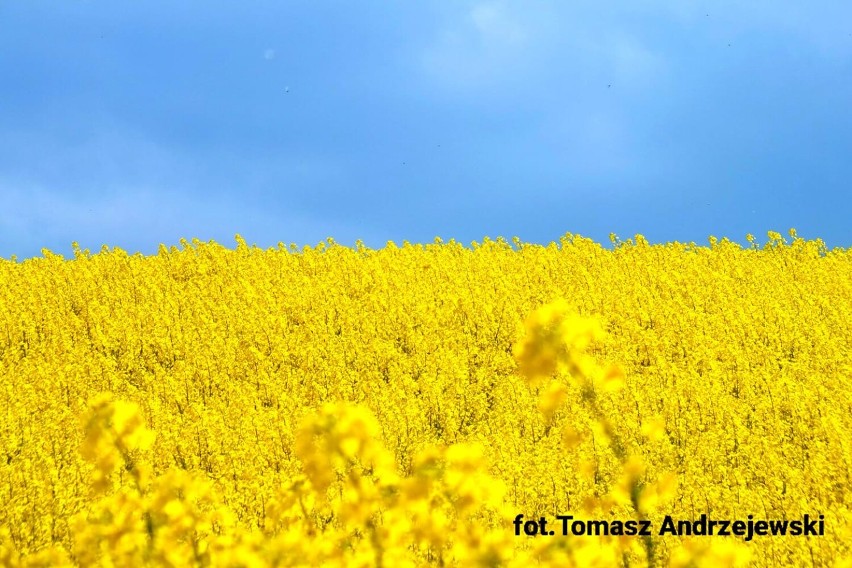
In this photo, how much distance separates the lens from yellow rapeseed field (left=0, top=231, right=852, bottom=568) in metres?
2.62

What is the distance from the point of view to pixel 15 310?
9883 millimetres

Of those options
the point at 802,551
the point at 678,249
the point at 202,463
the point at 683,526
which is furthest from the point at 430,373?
the point at 678,249

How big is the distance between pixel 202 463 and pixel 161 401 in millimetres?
1331

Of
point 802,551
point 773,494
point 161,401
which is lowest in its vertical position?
point 802,551

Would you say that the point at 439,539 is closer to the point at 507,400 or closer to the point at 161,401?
the point at 507,400

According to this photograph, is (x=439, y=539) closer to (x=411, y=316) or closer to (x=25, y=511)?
(x=25, y=511)

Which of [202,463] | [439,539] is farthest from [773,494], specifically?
[202,463]

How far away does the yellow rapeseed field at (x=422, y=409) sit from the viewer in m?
2.62

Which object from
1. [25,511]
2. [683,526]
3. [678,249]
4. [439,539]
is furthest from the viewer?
[678,249]

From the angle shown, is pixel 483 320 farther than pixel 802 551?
Yes

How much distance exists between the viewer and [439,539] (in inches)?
105

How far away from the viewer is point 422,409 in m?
7.08

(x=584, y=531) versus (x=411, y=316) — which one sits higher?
(x=411, y=316)

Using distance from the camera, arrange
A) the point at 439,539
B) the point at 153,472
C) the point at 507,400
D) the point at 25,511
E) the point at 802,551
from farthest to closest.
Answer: the point at 507,400 < the point at 153,472 < the point at 25,511 < the point at 802,551 < the point at 439,539
